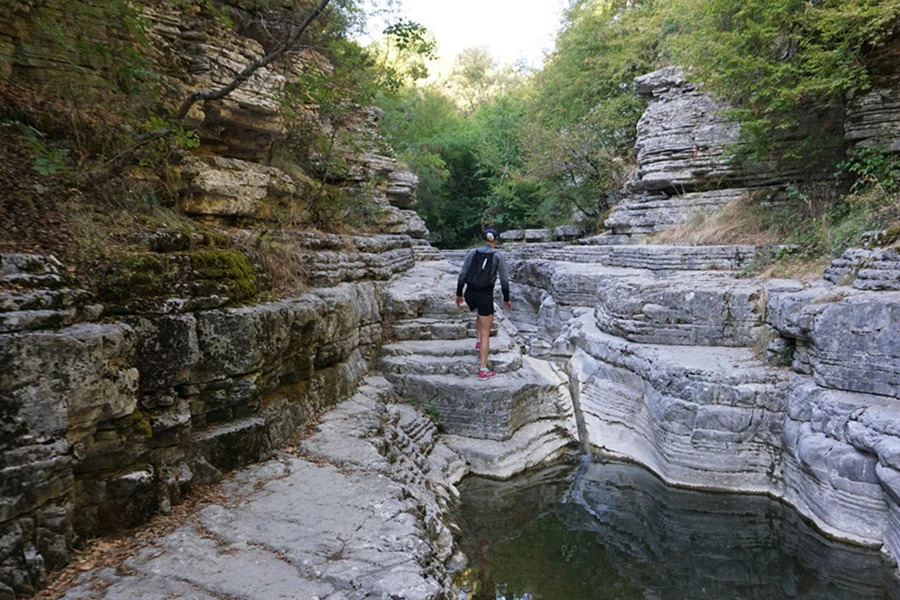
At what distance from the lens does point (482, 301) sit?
21.1ft

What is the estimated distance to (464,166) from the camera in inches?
1027

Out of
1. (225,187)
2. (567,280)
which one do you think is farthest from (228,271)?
(567,280)

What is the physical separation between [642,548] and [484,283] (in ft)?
11.2

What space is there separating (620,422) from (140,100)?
21.6 ft

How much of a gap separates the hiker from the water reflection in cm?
171

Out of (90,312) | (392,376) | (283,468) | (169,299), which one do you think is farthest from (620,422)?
(90,312)

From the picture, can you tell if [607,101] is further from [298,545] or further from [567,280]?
[298,545]

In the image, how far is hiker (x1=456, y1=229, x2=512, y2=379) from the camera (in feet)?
20.6

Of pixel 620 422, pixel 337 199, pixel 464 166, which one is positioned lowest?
pixel 620 422

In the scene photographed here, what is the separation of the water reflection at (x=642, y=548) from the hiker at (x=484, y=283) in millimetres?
1710

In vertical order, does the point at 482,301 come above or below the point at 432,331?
above

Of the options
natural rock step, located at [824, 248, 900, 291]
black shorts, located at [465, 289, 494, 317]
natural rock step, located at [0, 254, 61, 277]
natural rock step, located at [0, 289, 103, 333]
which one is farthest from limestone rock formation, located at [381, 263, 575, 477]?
natural rock step, located at [0, 254, 61, 277]

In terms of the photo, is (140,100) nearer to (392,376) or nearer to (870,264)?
(392,376)

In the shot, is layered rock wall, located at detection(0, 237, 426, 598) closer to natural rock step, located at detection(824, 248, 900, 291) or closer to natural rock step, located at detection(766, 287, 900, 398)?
natural rock step, located at detection(766, 287, 900, 398)
